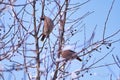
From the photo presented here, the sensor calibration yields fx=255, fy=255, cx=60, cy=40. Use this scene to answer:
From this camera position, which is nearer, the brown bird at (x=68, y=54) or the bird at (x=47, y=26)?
the brown bird at (x=68, y=54)

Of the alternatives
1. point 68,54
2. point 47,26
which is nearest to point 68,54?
point 68,54

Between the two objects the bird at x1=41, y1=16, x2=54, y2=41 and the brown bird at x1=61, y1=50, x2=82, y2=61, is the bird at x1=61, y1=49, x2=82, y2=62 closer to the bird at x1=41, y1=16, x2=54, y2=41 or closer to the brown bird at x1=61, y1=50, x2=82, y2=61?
the brown bird at x1=61, y1=50, x2=82, y2=61

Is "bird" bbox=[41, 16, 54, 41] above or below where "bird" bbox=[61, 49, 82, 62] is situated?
above

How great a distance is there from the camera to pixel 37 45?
316cm

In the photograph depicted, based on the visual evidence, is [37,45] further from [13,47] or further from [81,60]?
[81,60]

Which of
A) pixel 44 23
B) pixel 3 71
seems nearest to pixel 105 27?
pixel 44 23

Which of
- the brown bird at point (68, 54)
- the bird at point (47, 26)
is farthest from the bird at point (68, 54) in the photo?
the bird at point (47, 26)

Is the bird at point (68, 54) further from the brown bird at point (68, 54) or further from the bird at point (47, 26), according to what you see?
the bird at point (47, 26)

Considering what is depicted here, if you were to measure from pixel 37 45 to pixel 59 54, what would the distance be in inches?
11.7

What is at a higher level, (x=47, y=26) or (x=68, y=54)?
(x=47, y=26)

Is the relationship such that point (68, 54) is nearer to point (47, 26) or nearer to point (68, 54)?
point (68, 54)

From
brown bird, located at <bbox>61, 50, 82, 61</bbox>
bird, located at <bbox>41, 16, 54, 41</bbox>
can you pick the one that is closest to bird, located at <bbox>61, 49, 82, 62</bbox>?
brown bird, located at <bbox>61, 50, 82, 61</bbox>

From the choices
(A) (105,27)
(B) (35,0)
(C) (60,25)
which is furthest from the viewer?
(C) (60,25)

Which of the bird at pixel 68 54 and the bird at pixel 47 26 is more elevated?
the bird at pixel 47 26
